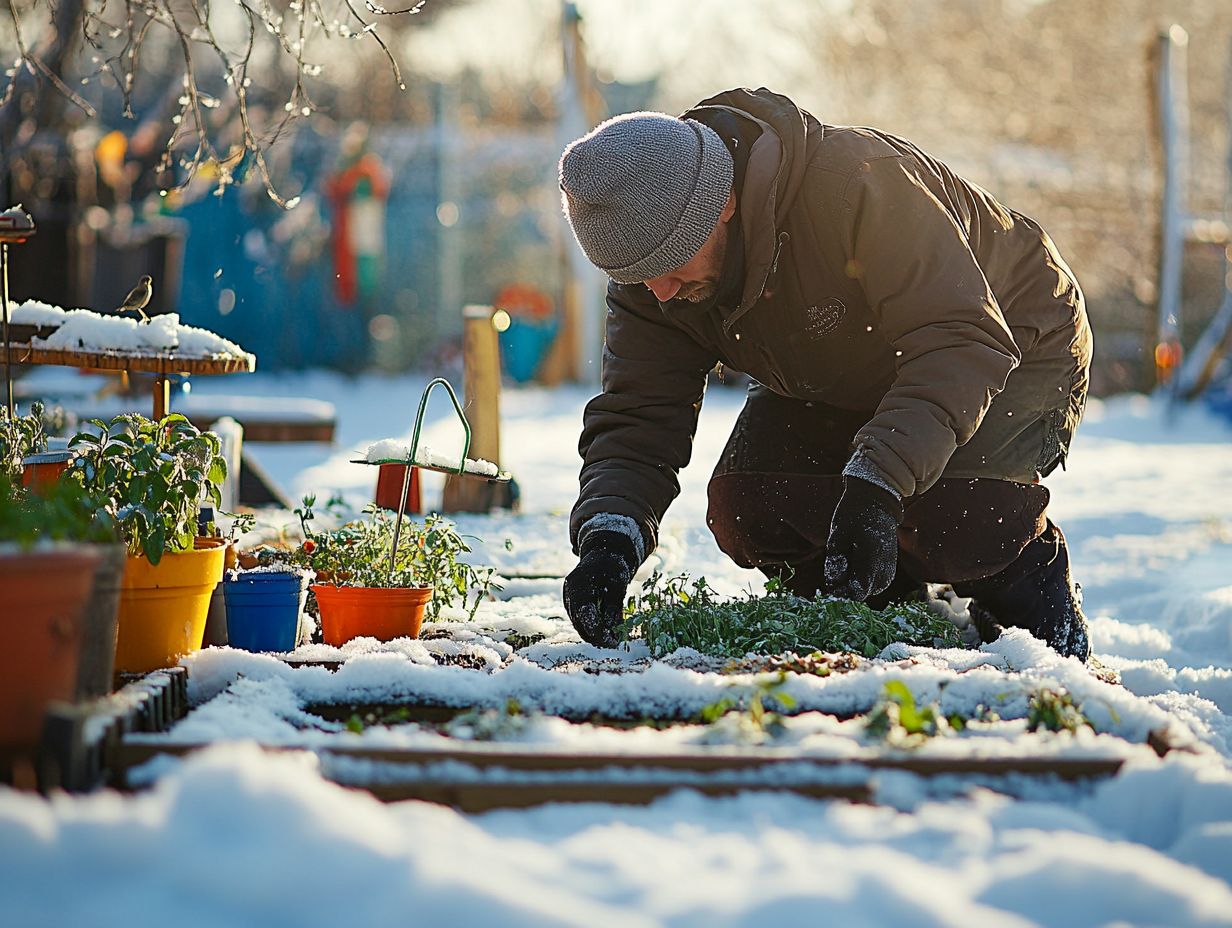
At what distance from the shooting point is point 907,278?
249 cm

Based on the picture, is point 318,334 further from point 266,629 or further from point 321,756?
point 321,756

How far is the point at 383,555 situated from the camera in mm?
2736

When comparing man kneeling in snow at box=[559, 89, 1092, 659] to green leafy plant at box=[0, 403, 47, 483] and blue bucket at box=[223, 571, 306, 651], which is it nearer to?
blue bucket at box=[223, 571, 306, 651]

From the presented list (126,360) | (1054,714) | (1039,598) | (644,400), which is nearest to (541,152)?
(126,360)

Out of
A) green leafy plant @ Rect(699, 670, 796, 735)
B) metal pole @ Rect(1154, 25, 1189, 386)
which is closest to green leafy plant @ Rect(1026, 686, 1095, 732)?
green leafy plant @ Rect(699, 670, 796, 735)

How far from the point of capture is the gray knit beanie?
243cm

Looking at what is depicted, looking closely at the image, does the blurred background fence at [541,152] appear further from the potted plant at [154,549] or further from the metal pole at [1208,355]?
the potted plant at [154,549]

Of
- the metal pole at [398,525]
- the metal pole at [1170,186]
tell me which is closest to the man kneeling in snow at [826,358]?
the metal pole at [398,525]

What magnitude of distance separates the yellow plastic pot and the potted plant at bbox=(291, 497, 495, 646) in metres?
0.42

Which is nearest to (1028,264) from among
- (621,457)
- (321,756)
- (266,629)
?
(621,457)

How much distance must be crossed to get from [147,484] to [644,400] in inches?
46.2

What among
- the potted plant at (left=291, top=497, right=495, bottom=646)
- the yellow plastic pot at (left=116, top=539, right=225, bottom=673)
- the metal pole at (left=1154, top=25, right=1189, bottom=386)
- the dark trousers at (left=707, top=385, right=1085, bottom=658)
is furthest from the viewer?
the metal pole at (left=1154, top=25, right=1189, bottom=386)

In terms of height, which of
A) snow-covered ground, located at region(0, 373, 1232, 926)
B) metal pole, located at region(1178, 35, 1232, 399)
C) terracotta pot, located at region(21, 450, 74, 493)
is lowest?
snow-covered ground, located at region(0, 373, 1232, 926)

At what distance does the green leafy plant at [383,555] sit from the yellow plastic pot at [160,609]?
466 millimetres
